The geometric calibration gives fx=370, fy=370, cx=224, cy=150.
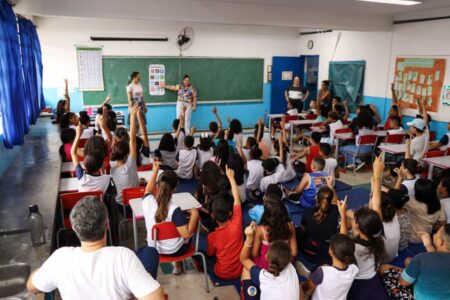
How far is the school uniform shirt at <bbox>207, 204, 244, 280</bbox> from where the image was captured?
3.15m

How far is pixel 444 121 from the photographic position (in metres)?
7.55

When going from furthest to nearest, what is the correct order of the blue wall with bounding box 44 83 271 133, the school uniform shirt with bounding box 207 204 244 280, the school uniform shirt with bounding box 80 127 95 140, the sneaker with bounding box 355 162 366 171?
1. the blue wall with bounding box 44 83 271 133
2. the sneaker with bounding box 355 162 366 171
3. the school uniform shirt with bounding box 80 127 95 140
4. the school uniform shirt with bounding box 207 204 244 280

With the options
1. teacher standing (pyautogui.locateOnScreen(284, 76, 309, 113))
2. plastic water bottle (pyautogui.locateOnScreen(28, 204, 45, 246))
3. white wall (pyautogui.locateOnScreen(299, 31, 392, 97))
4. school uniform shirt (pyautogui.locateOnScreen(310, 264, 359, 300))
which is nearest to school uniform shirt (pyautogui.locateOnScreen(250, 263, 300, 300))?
school uniform shirt (pyautogui.locateOnScreen(310, 264, 359, 300))

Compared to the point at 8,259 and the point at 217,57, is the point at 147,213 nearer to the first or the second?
the point at 8,259

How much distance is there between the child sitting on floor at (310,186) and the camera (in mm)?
4461

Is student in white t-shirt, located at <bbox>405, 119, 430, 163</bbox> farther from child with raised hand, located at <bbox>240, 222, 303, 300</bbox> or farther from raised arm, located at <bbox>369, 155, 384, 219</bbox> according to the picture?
child with raised hand, located at <bbox>240, 222, 303, 300</bbox>

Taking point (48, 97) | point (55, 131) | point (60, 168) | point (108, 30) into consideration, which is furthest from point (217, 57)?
point (60, 168)

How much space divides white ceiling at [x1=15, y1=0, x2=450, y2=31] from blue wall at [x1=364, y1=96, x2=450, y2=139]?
1681mm

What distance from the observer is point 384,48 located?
8.95 m

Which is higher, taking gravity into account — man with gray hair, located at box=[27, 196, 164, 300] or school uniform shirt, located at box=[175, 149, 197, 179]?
man with gray hair, located at box=[27, 196, 164, 300]

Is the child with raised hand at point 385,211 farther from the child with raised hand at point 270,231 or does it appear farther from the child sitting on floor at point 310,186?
the child sitting on floor at point 310,186

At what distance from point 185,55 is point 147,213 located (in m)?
7.79

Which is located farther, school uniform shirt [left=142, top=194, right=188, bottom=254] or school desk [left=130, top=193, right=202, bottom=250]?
school desk [left=130, top=193, right=202, bottom=250]

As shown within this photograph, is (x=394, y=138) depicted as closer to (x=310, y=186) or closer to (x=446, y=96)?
(x=446, y=96)
